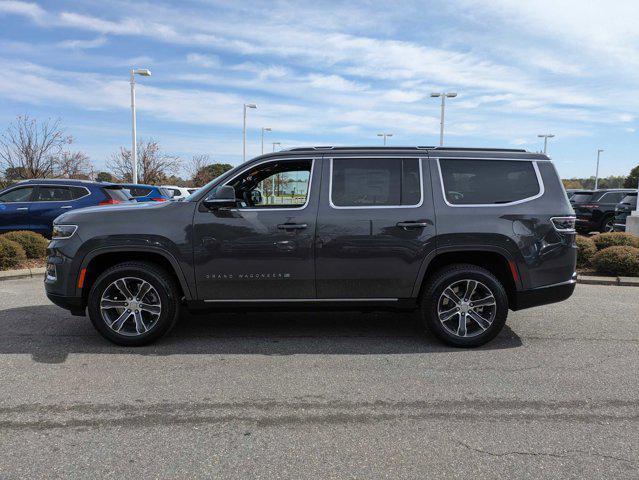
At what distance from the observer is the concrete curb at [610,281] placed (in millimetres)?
8315

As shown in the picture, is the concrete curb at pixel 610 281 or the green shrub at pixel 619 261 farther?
the green shrub at pixel 619 261

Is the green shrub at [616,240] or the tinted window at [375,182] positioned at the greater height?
the tinted window at [375,182]

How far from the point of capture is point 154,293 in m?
4.80

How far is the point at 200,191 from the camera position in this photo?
4.83m

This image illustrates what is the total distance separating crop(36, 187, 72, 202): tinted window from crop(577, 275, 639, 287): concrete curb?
10.5m

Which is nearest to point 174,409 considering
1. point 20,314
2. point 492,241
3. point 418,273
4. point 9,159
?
point 418,273

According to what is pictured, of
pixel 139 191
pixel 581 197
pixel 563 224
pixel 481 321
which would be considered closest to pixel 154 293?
pixel 481 321

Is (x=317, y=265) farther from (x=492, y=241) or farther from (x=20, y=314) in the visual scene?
(x=20, y=314)

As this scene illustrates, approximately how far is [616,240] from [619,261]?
3.15ft

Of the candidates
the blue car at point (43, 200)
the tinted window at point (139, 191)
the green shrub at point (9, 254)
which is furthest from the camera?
the tinted window at point (139, 191)

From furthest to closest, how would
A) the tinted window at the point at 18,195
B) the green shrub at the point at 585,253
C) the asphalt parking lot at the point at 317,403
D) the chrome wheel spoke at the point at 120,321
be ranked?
the tinted window at the point at 18,195, the green shrub at the point at 585,253, the chrome wheel spoke at the point at 120,321, the asphalt parking lot at the point at 317,403

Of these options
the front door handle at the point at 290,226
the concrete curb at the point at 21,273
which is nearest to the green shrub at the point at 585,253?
the front door handle at the point at 290,226

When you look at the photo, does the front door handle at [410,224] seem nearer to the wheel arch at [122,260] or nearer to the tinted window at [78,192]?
the wheel arch at [122,260]

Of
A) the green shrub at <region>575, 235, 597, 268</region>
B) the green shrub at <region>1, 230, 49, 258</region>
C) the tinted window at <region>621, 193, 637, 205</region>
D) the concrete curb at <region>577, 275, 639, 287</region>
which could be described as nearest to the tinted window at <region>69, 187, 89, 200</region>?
the green shrub at <region>1, 230, 49, 258</region>
